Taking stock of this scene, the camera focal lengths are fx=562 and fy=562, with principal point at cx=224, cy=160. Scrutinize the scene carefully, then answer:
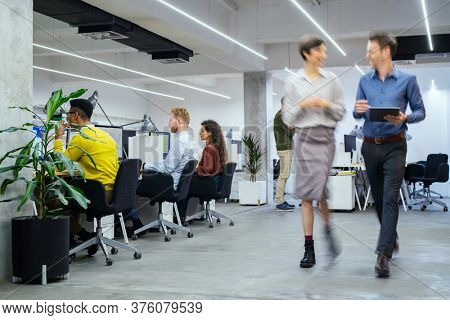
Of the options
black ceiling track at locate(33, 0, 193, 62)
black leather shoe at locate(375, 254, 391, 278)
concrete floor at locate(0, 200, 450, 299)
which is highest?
black ceiling track at locate(33, 0, 193, 62)

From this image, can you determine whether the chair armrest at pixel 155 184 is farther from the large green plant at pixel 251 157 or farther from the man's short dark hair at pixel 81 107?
the large green plant at pixel 251 157

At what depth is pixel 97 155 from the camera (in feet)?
9.88

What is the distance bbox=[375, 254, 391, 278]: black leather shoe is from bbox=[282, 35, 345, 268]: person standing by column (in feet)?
1.28

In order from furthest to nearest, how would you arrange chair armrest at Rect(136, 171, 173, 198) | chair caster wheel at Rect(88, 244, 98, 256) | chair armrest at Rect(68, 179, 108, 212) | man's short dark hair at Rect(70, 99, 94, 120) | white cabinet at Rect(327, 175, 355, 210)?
white cabinet at Rect(327, 175, 355, 210) → chair armrest at Rect(136, 171, 173, 198) → chair caster wheel at Rect(88, 244, 98, 256) → man's short dark hair at Rect(70, 99, 94, 120) → chair armrest at Rect(68, 179, 108, 212)

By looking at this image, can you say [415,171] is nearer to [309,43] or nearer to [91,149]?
[91,149]

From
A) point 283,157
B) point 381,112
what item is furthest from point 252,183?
point 381,112

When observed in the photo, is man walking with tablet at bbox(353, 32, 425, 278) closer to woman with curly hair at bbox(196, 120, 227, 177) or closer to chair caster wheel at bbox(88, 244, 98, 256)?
chair caster wheel at bbox(88, 244, 98, 256)

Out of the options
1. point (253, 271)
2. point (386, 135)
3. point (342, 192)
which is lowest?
point (253, 271)

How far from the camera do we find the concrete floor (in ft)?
7.34

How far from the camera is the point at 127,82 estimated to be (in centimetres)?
1114

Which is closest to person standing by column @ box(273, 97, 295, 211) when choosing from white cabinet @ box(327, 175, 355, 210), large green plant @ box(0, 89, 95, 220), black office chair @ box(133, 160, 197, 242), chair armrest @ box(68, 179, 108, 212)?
white cabinet @ box(327, 175, 355, 210)

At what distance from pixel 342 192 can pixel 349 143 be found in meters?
0.72

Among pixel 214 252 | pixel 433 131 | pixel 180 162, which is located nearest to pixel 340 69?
pixel 433 131
